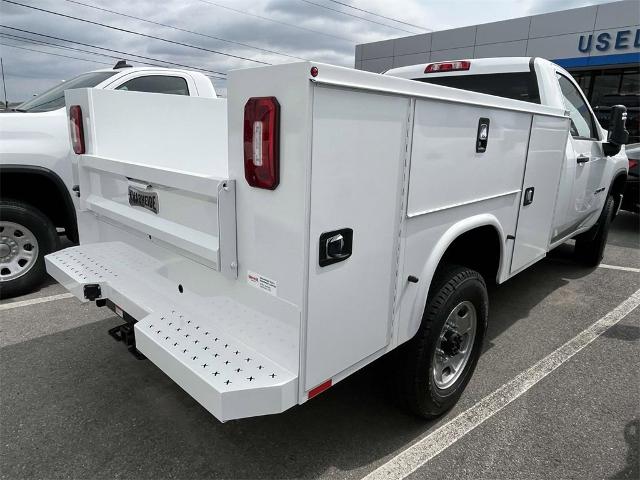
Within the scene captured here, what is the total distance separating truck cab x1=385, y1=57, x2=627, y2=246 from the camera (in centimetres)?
376

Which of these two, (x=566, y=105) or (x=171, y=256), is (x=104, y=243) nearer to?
(x=171, y=256)

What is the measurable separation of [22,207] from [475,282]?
4.09 metres

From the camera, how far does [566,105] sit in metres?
3.92

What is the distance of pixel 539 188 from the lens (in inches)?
131

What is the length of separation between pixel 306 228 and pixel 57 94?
15.8ft

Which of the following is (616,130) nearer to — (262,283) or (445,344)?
(445,344)

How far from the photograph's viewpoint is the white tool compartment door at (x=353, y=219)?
159 centimetres

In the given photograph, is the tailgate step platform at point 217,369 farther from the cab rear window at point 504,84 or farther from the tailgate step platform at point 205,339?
the cab rear window at point 504,84

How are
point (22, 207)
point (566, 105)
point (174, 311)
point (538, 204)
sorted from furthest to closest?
point (22, 207)
point (566, 105)
point (538, 204)
point (174, 311)

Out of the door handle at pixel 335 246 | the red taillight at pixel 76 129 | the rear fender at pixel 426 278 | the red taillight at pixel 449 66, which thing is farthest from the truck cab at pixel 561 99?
the red taillight at pixel 76 129

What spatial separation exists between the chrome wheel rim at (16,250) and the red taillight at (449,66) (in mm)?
4175

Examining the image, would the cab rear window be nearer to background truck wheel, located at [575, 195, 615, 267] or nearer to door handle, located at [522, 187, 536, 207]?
door handle, located at [522, 187, 536, 207]

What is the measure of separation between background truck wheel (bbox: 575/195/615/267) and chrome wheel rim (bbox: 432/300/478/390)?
3.59 meters

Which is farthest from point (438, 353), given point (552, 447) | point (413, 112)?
point (413, 112)
